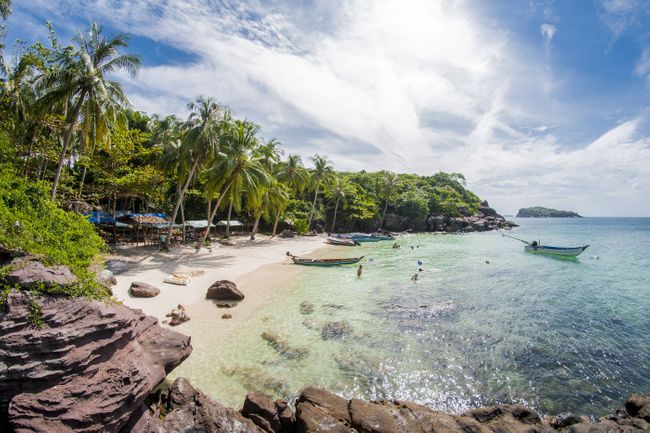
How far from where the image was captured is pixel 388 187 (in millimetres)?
64062

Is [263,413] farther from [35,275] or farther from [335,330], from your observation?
[335,330]

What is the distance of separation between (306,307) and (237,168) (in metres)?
17.1

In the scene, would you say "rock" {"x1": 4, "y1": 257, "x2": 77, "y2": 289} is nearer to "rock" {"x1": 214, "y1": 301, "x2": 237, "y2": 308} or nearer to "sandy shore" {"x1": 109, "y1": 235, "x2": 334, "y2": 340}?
"sandy shore" {"x1": 109, "y1": 235, "x2": 334, "y2": 340}

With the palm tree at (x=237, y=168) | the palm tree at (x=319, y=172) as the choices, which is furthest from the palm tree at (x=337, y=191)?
the palm tree at (x=237, y=168)

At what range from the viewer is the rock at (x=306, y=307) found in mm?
14711

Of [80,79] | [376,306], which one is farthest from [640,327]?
[80,79]

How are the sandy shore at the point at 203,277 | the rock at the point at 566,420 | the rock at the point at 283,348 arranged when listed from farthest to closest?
the sandy shore at the point at 203,277
the rock at the point at 283,348
the rock at the point at 566,420

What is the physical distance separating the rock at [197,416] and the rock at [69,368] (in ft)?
2.34

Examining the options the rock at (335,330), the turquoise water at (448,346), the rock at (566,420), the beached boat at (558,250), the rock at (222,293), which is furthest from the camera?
the beached boat at (558,250)

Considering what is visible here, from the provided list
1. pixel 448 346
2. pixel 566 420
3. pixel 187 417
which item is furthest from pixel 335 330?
pixel 566 420

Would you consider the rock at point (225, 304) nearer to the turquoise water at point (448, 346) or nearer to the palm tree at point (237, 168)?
the turquoise water at point (448, 346)

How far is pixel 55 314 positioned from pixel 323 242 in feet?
122

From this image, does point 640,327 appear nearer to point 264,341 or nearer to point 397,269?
point 397,269

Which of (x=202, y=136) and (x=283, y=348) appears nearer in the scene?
(x=283, y=348)
